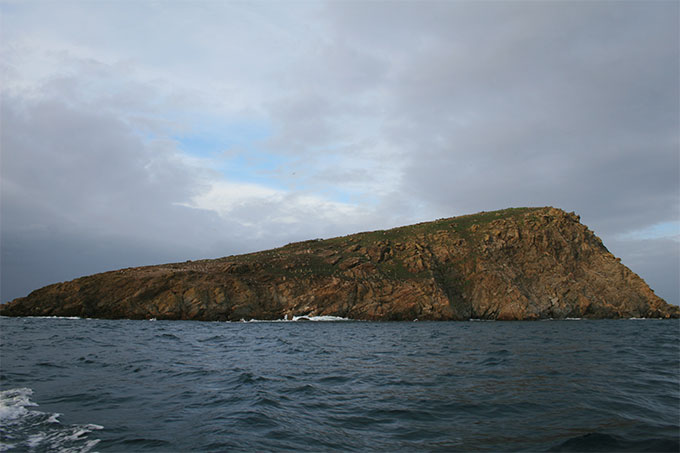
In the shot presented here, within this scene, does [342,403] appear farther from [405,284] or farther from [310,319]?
[405,284]

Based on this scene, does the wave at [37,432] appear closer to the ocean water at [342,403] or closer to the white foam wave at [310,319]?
the ocean water at [342,403]

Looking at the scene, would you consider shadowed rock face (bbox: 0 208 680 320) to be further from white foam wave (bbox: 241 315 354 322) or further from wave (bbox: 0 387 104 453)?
wave (bbox: 0 387 104 453)

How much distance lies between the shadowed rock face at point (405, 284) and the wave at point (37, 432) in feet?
209

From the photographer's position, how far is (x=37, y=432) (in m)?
8.66

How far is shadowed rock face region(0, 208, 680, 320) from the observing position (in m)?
72.3

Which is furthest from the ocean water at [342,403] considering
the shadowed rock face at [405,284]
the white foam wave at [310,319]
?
the shadowed rock face at [405,284]

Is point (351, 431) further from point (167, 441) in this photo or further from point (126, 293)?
point (126, 293)

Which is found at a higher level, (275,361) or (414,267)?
(414,267)

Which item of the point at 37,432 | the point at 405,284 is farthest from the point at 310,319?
the point at 37,432

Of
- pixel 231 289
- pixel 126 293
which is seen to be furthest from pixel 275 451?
pixel 126 293

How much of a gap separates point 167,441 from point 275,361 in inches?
490

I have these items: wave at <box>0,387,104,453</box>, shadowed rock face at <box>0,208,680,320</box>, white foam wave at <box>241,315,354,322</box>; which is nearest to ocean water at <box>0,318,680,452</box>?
wave at <box>0,387,104,453</box>

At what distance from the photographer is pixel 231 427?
9156mm

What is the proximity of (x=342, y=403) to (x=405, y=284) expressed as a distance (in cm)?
6909
